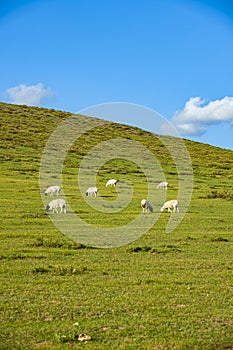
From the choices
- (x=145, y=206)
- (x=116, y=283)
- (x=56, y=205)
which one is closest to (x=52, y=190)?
(x=56, y=205)

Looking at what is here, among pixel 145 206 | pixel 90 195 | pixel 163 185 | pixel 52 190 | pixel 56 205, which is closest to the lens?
pixel 56 205

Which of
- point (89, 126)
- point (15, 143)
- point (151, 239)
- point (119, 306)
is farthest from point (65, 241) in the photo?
point (89, 126)

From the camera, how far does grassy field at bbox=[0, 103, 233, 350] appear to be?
32.3ft

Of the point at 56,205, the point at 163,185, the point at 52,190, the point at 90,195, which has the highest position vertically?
the point at 163,185

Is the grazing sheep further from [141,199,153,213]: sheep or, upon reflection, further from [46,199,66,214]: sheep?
[46,199,66,214]: sheep

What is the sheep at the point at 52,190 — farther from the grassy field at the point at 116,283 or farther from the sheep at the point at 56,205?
the sheep at the point at 56,205

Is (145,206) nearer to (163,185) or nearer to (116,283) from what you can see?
(163,185)

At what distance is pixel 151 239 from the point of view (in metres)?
21.6

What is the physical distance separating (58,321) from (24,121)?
79.5m

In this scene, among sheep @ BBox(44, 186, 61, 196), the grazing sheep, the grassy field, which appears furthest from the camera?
the grazing sheep

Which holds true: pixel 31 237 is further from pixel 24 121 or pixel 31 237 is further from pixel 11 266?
pixel 24 121

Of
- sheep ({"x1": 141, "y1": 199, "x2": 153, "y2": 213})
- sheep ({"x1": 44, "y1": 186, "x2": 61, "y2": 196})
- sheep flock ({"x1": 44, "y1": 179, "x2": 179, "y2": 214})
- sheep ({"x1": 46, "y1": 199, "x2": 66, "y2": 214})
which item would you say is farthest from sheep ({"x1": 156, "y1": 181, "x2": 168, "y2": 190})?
sheep ({"x1": 46, "y1": 199, "x2": 66, "y2": 214})

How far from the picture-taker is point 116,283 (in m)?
13.9

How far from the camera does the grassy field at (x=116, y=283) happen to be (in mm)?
9836
